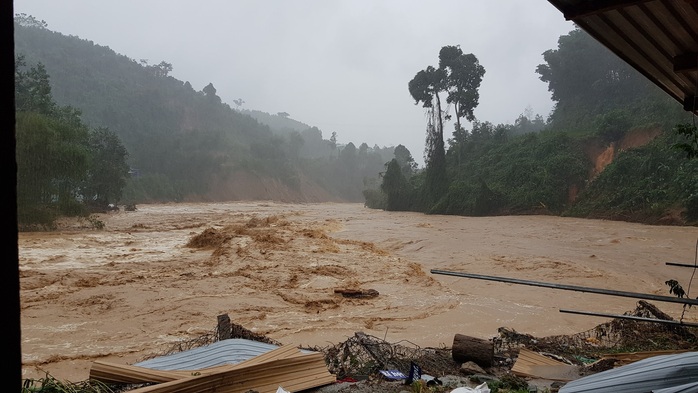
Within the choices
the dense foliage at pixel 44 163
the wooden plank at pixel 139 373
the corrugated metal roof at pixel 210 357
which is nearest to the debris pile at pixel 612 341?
the corrugated metal roof at pixel 210 357

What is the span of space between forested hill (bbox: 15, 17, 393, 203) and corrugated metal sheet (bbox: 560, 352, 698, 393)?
5181 centimetres

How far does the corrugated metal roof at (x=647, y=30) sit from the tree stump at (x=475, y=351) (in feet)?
8.57

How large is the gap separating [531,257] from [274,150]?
64.9 meters

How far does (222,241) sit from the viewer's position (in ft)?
51.1

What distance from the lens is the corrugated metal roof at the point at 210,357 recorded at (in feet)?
11.1

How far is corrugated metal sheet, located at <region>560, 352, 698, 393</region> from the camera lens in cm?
172

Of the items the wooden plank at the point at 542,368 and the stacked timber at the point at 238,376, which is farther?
the wooden plank at the point at 542,368

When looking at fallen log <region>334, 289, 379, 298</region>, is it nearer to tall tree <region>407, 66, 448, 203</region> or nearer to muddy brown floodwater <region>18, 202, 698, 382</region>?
muddy brown floodwater <region>18, 202, 698, 382</region>

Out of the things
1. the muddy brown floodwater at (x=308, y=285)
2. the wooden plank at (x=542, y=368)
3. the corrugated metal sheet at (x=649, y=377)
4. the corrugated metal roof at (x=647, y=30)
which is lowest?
the muddy brown floodwater at (x=308, y=285)

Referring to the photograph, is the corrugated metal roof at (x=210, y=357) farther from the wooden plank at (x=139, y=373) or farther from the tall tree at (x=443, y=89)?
Result: the tall tree at (x=443, y=89)

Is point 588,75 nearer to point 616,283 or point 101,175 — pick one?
point 616,283

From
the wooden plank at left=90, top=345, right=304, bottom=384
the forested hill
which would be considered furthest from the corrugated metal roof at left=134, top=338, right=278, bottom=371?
the forested hill

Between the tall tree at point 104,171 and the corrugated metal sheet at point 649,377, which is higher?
the tall tree at point 104,171

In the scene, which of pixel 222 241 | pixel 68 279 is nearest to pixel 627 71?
pixel 222 241
